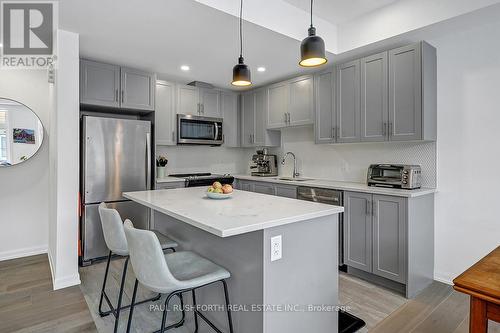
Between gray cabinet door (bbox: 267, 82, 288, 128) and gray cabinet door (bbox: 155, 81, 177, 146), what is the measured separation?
56.1 inches

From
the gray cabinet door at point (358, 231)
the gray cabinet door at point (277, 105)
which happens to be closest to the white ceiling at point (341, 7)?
the gray cabinet door at point (277, 105)

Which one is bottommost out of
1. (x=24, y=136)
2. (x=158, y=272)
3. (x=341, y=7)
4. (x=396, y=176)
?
(x=158, y=272)

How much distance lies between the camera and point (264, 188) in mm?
4062

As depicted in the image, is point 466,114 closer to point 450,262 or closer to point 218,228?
point 450,262

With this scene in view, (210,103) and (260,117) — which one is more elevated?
(210,103)

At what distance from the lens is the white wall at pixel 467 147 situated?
8.39 feet

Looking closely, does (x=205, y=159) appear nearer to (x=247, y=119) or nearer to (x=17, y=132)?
(x=247, y=119)

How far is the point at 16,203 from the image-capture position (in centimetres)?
361

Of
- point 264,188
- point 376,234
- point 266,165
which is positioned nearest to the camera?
point 376,234

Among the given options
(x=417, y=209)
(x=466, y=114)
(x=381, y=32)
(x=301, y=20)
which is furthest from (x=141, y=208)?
(x=466, y=114)

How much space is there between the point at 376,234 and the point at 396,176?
63cm

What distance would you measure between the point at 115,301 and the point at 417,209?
2.81 m

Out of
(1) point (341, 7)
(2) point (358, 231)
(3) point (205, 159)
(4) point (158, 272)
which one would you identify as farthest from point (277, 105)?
(4) point (158, 272)

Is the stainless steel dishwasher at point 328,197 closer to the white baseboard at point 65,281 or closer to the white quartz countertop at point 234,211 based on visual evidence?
the white quartz countertop at point 234,211
